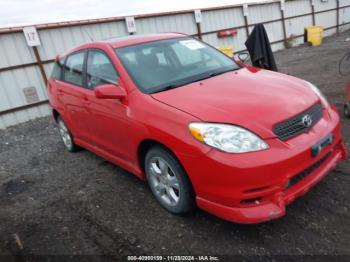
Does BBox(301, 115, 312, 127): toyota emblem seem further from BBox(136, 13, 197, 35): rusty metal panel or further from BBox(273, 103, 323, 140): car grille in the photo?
BBox(136, 13, 197, 35): rusty metal panel

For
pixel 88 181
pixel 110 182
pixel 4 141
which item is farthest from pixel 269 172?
pixel 4 141

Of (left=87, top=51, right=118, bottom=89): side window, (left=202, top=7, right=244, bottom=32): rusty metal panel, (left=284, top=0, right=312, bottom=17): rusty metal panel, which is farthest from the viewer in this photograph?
(left=284, top=0, right=312, bottom=17): rusty metal panel

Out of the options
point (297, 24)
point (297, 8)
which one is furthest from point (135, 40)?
point (297, 8)

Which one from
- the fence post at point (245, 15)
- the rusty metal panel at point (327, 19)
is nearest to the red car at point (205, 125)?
the fence post at point (245, 15)

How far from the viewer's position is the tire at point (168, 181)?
2.87 metres

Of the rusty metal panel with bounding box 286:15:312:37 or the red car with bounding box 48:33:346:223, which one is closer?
the red car with bounding box 48:33:346:223

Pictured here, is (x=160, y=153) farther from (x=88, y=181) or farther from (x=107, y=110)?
(x=88, y=181)

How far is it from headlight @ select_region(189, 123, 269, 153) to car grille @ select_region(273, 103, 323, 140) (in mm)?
187

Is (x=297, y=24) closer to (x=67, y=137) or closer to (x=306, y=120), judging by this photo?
(x=67, y=137)

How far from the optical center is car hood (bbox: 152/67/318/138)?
103 inches

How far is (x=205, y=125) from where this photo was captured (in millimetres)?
2580

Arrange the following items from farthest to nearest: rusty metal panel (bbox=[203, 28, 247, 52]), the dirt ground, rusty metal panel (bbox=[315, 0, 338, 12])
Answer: rusty metal panel (bbox=[315, 0, 338, 12]) < rusty metal panel (bbox=[203, 28, 247, 52]) < the dirt ground

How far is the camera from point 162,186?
10.5ft

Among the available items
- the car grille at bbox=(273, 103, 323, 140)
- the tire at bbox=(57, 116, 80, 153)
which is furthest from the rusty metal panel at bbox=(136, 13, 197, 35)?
the car grille at bbox=(273, 103, 323, 140)
